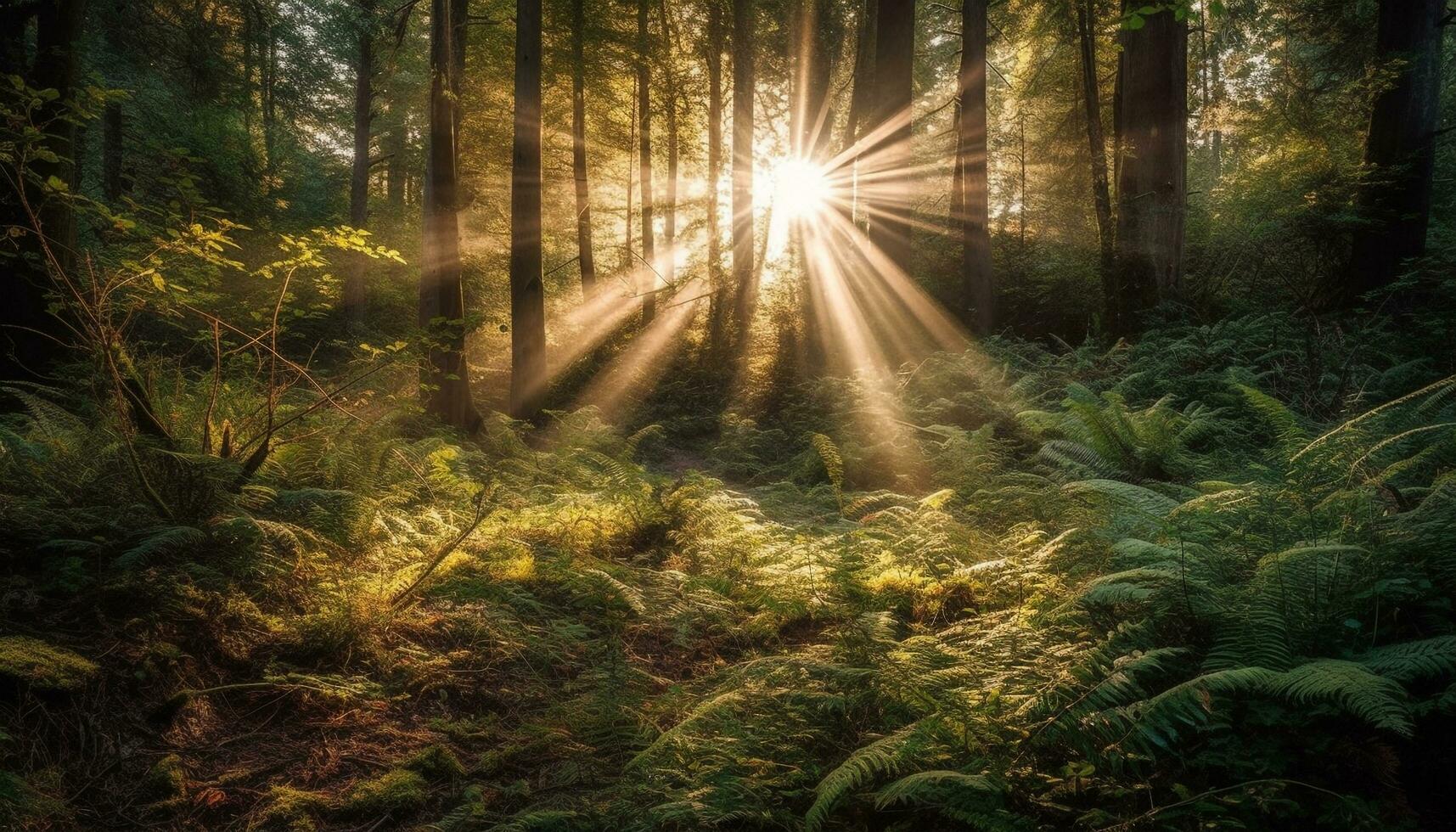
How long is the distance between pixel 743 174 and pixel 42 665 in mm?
14772

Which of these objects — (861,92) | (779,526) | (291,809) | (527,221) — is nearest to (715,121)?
(861,92)

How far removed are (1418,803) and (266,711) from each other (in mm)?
3955

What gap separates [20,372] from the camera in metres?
6.31

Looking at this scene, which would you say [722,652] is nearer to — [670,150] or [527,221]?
[527,221]

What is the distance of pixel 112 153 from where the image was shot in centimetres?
1820

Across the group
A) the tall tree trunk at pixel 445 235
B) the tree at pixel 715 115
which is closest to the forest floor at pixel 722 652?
the tall tree trunk at pixel 445 235

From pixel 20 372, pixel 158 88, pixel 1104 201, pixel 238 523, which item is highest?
pixel 158 88

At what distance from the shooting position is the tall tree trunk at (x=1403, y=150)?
9.34 m

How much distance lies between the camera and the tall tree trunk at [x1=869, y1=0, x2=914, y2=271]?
12.8 m

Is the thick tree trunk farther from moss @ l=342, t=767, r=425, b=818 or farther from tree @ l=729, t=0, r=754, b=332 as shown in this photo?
moss @ l=342, t=767, r=425, b=818

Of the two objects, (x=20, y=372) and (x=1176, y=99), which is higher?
(x=1176, y=99)

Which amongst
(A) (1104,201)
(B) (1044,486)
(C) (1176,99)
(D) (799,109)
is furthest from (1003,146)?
(B) (1044,486)

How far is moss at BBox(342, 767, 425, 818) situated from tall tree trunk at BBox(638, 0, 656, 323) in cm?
1304

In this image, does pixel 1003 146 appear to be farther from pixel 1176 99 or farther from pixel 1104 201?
pixel 1176 99
